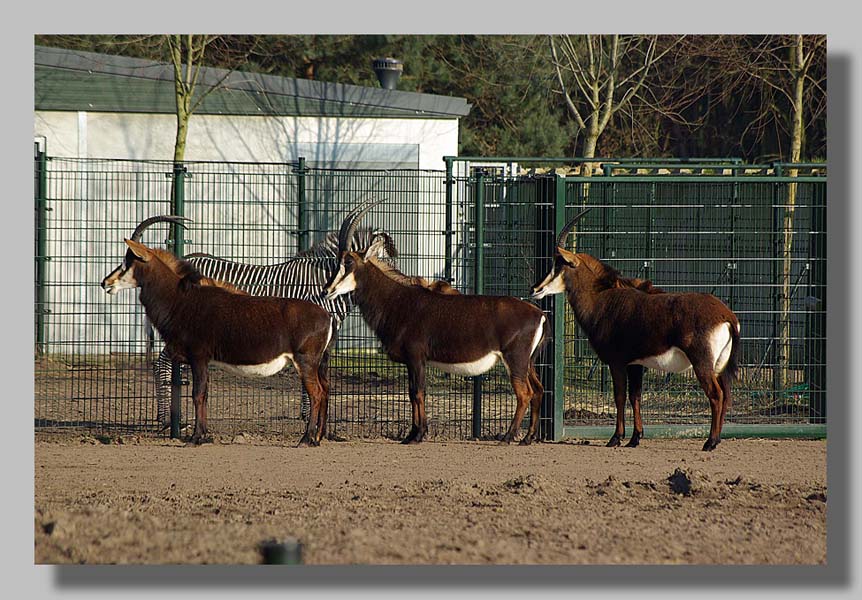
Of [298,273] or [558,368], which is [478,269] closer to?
[558,368]

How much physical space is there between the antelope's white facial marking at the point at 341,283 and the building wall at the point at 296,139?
23.5ft

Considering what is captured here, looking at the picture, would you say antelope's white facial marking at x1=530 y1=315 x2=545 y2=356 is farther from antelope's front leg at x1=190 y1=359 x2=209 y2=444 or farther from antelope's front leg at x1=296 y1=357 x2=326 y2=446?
antelope's front leg at x1=190 y1=359 x2=209 y2=444

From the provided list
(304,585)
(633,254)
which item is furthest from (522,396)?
(633,254)

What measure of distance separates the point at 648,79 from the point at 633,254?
46.6 ft

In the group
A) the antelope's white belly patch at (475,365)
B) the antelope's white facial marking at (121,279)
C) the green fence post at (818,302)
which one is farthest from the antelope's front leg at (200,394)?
the green fence post at (818,302)

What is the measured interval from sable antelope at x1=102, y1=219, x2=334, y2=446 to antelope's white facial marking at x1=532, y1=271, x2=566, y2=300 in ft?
6.89

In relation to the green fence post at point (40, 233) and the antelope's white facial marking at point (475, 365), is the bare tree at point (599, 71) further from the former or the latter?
the green fence post at point (40, 233)

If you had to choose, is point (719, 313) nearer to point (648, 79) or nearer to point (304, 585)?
point (304, 585)

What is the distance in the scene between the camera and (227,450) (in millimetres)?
12188

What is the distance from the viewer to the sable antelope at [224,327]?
39.5 ft

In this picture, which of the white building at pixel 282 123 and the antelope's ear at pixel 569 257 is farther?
the white building at pixel 282 123

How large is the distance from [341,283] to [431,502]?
11.5ft

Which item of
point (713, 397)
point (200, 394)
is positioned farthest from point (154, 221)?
point (713, 397)

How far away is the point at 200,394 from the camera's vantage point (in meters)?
12.2
